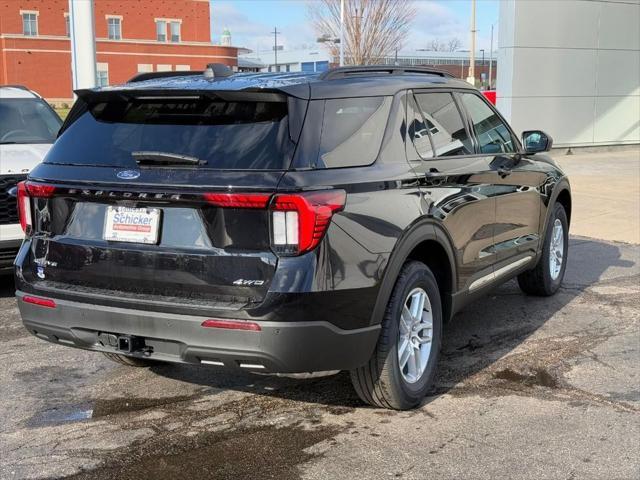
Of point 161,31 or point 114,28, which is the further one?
point 161,31

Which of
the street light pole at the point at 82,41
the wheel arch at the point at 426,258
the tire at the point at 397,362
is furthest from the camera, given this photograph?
the street light pole at the point at 82,41

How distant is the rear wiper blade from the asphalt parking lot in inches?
54.8

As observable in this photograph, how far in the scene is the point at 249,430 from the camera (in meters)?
3.92

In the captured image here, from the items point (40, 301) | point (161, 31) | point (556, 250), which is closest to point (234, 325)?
point (40, 301)

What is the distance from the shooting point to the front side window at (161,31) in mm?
68000

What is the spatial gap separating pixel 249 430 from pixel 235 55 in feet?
240

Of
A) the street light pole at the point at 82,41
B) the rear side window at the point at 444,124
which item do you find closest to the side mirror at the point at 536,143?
the rear side window at the point at 444,124

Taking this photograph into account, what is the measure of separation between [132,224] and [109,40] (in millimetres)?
66518

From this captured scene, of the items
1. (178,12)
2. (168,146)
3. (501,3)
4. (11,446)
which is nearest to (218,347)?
(168,146)

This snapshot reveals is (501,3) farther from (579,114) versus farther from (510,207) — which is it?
(510,207)

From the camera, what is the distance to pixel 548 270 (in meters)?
6.42

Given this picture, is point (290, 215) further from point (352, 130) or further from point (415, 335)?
point (415, 335)

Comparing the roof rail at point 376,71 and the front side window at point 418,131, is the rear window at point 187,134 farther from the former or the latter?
the front side window at point 418,131

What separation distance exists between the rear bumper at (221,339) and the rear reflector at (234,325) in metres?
0.02
